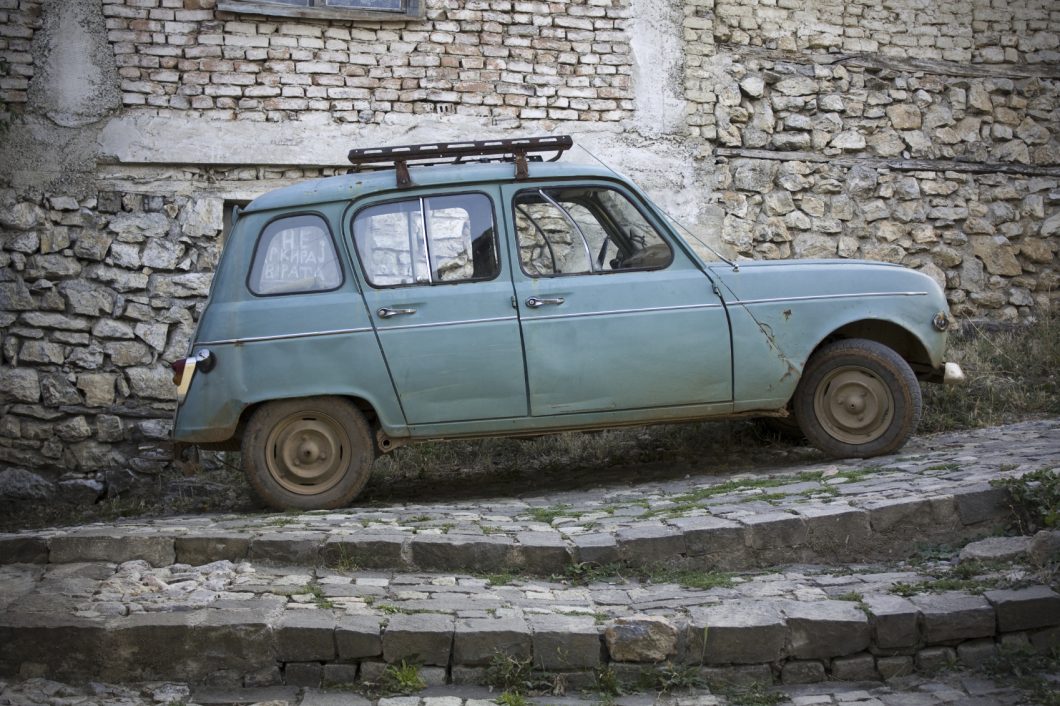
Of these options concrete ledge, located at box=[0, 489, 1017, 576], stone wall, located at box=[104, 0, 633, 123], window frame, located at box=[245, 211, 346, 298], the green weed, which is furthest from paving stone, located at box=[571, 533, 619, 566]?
stone wall, located at box=[104, 0, 633, 123]

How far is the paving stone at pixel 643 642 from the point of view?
14.4 feet

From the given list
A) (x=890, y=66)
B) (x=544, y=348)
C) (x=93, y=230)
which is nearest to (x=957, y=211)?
(x=890, y=66)

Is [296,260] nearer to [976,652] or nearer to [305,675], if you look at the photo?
[305,675]

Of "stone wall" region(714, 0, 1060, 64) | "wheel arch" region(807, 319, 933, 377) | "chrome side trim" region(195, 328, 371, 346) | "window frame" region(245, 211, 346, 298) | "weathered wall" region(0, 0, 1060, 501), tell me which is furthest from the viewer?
"stone wall" region(714, 0, 1060, 64)

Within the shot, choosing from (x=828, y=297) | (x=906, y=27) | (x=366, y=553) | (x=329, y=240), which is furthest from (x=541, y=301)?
(x=906, y=27)

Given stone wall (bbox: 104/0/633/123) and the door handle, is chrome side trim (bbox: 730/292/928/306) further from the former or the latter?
stone wall (bbox: 104/0/633/123)

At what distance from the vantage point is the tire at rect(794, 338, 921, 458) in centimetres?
675

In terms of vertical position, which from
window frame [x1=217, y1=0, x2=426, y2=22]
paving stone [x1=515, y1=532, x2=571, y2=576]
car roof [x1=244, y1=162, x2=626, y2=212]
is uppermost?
window frame [x1=217, y1=0, x2=426, y2=22]

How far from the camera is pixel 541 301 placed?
657cm

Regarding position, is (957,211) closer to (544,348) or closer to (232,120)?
(544,348)

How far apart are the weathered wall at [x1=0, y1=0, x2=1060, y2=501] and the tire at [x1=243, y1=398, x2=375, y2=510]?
2.86 meters

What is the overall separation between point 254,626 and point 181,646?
0.30 metres

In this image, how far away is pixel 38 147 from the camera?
352 inches

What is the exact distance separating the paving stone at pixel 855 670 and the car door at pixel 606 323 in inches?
94.7
